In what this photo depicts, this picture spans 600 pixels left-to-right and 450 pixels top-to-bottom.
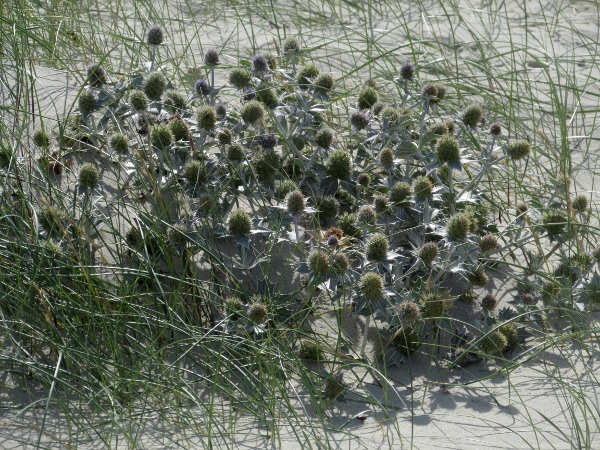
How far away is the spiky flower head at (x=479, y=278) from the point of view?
120 inches

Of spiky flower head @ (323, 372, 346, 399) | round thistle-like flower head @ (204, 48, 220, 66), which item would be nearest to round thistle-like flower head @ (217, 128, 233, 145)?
round thistle-like flower head @ (204, 48, 220, 66)

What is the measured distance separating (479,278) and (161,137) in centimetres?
134

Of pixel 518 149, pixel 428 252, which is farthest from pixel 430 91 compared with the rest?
pixel 428 252

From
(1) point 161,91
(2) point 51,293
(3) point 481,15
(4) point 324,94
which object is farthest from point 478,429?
(3) point 481,15

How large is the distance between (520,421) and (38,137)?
6.93ft

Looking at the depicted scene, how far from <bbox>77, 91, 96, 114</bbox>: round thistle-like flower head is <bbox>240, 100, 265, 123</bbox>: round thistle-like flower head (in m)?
0.62

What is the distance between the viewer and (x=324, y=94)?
136 inches

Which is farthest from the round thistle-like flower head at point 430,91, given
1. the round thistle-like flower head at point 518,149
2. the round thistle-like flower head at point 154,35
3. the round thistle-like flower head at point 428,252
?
the round thistle-like flower head at point 154,35

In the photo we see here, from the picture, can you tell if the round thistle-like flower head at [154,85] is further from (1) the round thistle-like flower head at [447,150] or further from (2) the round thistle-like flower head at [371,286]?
(2) the round thistle-like flower head at [371,286]

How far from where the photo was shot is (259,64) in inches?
137

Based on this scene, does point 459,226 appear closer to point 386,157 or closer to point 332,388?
point 386,157

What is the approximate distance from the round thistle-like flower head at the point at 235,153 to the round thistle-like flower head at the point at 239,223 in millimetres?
353

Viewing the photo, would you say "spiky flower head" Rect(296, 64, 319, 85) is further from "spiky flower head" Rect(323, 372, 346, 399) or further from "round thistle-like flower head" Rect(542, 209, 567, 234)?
"spiky flower head" Rect(323, 372, 346, 399)

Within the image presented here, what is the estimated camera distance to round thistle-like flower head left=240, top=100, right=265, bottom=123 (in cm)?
320
